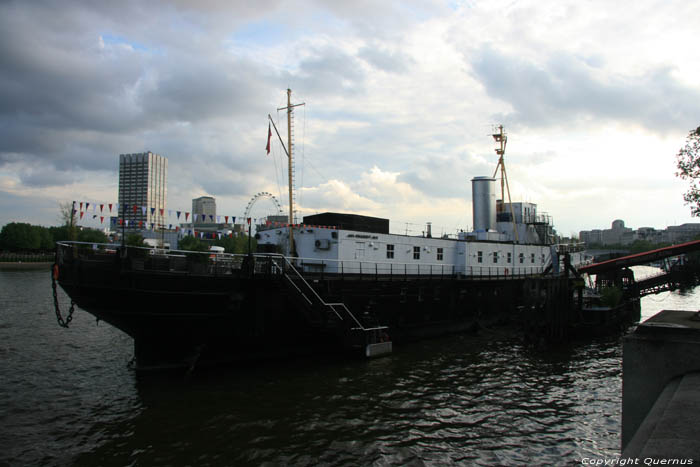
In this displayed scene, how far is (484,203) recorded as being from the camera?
36875 mm

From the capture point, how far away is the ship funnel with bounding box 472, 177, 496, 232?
3681 centimetres

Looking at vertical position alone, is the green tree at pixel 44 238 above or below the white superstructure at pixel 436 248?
above

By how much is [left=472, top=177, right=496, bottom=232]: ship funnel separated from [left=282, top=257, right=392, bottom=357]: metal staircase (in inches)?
789

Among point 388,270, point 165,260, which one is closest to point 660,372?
point 165,260

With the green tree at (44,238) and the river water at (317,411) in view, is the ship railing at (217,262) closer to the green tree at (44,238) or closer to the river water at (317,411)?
the river water at (317,411)

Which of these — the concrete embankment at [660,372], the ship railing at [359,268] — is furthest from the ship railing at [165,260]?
the concrete embankment at [660,372]

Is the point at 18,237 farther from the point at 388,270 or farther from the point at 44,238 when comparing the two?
the point at 388,270

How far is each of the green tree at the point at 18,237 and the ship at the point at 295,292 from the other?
98595 mm

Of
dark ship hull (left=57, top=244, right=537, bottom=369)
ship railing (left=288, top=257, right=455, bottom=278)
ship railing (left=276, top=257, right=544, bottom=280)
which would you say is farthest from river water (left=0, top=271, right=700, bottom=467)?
ship railing (left=288, top=257, right=455, bottom=278)

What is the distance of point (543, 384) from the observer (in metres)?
16.8

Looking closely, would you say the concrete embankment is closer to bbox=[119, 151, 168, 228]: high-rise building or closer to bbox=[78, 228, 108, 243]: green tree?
bbox=[119, 151, 168, 228]: high-rise building

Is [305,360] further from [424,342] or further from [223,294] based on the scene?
[424,342]

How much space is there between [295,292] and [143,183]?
93713 mm

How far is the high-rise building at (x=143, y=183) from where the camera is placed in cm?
8088
